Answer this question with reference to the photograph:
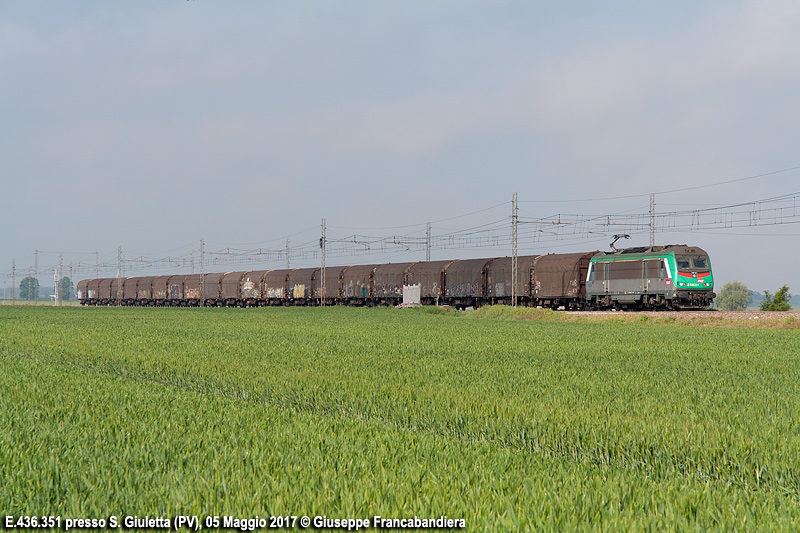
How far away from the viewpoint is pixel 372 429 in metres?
6.69

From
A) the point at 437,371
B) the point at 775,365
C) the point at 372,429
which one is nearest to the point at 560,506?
the point at 372,429

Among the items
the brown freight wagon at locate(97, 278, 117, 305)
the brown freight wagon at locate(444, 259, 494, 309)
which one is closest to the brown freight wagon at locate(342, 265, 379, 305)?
the brown freight wagon at locate(444, 259, 494, 309)

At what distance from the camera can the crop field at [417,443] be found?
165 inches

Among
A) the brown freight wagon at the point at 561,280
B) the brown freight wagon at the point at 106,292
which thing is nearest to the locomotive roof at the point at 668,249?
the brown freight wagon at the point at 561,280

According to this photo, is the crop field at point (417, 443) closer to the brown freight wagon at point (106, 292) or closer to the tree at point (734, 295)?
the brown freight wagon at point (106, 292)

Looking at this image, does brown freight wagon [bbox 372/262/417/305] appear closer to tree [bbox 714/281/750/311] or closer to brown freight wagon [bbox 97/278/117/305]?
brown freight wagon [bbox 97/278/117/305]

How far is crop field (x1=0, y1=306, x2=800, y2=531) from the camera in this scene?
165 inches

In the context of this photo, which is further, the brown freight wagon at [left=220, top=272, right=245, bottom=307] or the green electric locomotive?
the brown freight wagon at [left=220, top=272, right=245, bottom=307]

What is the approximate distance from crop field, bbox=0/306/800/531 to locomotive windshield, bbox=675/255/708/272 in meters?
29.6

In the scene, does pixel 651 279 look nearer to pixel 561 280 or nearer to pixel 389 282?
pixel 561 280

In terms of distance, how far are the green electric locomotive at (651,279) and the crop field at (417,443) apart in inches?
1159

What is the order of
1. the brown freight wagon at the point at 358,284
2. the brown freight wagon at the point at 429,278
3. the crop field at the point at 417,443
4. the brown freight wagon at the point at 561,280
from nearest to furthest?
the crop field at the point at 417,443
the brown freight wagon at the point at 561,280
the brown freight wagon at the point at 429,278
the brown freight wagon at the point at 358,284

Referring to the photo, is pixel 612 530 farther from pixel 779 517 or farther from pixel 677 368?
pixel 677 368

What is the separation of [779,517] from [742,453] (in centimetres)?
176
